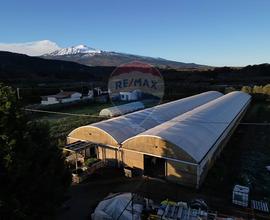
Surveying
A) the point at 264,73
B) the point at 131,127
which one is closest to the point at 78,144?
the point at 131,127

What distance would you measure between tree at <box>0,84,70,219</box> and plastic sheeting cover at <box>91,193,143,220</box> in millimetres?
1941

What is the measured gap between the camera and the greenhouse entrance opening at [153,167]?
551 inches

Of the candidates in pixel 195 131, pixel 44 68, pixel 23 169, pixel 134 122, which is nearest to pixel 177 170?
pixel 195 131

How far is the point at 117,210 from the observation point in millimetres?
9609

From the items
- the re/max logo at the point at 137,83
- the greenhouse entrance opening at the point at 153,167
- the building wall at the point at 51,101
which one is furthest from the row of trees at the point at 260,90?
the building wall at the point at 51,101

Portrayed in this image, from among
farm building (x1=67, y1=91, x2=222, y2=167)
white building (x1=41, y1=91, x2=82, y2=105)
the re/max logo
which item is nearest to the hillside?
white building (x1=41, y1=91, x2=82, y2=105)

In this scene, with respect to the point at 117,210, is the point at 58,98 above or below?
above

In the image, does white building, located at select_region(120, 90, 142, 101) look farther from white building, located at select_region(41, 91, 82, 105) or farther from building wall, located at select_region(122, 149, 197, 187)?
building wall, located at select_region(122, 149, 197, 187)

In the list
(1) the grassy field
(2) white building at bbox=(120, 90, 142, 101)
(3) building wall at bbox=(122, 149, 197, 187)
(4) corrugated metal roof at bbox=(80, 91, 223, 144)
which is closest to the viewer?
(3) building wall at bbox=(122, 149, 197, 187)

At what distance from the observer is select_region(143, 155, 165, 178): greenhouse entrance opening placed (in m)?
14.0

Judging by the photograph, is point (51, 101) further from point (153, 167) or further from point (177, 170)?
point (177, 170)

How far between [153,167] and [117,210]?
5674mm

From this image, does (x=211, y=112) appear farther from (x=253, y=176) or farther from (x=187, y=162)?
(x=187, y=162)

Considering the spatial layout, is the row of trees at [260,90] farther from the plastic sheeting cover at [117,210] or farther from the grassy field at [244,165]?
the plastic sheeting cover at [117,210]
